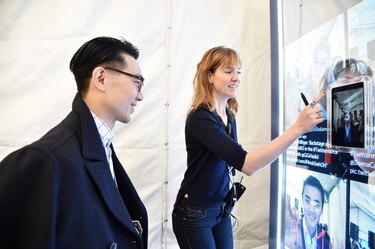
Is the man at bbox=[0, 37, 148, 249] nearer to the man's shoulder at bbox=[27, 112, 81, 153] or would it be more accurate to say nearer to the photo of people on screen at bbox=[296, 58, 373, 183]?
the man's shoulder at bbox=[27, 112, 81, 153]

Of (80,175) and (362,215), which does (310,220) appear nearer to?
(362,215)

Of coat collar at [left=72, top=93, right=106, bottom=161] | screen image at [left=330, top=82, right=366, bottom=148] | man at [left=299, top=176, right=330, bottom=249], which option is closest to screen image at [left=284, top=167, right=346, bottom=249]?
man at [left=299, top=176, right=330, bottom=249]

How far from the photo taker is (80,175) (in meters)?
0.56

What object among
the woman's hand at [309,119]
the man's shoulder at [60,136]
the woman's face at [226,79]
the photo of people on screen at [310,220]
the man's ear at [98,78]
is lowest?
the photo of people on screen at [310,220]

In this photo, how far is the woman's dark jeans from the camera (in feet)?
3.57

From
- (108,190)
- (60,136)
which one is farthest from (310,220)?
(60,136)

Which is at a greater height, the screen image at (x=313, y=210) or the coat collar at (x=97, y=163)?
the coat collar at (x=97, y=163)

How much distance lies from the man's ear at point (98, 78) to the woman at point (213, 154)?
0.47m

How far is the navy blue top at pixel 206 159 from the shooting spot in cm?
104

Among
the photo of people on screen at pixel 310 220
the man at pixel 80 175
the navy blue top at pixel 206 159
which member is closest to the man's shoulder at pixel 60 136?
the man at pixel 80 175

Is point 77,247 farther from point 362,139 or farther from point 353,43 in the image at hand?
point 353,43

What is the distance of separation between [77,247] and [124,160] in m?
1.25

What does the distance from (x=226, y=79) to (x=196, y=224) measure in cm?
62

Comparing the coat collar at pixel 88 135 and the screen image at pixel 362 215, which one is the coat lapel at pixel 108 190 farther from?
the screen image at pixel 362 215
